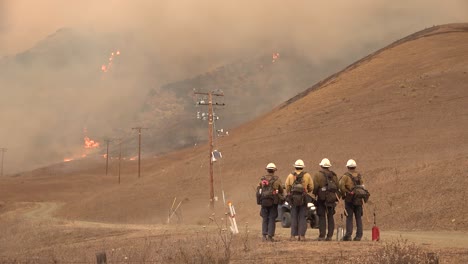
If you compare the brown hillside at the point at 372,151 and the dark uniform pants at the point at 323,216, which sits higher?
the brown hillside at the point at 372,151

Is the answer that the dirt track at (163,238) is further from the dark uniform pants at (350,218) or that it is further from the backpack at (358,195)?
the backpack at (358,195)

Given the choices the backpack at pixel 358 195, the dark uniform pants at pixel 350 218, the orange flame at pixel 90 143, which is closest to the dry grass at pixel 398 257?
the backpack at pixel 358 195

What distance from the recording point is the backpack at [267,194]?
14.9 m

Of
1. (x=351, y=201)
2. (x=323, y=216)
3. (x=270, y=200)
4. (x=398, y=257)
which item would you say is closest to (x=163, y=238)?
(x=270, y=200)

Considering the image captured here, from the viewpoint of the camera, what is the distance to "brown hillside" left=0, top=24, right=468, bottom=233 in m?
23.8

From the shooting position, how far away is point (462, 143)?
3603 centimetres

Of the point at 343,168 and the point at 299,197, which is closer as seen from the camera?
the point at 299,197

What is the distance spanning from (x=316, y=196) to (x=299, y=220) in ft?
2.60

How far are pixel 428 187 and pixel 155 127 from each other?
16103 centimetres

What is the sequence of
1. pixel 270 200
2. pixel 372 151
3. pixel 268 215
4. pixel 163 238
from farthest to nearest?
pixel 372 151
pixel 163 238
pixel 268 215
pixel 270 200

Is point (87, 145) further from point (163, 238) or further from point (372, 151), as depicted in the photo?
point (163, 238)

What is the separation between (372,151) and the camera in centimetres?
3922

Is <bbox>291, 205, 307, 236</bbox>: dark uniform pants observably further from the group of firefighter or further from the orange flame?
the orange flame

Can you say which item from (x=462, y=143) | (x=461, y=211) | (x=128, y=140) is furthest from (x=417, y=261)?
(x=128, y=140)
